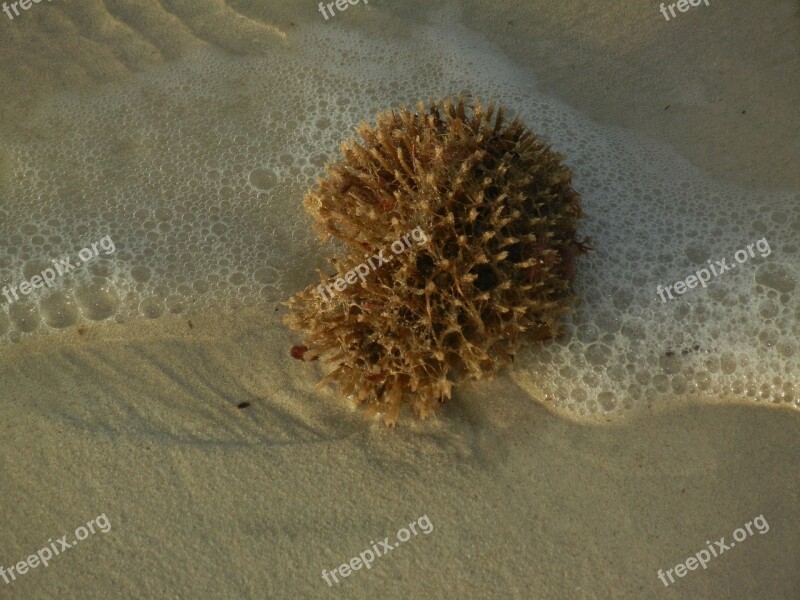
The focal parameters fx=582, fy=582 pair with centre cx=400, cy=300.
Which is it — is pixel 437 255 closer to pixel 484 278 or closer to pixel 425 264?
pixel 425 264

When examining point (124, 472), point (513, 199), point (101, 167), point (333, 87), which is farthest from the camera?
point (333, 87)

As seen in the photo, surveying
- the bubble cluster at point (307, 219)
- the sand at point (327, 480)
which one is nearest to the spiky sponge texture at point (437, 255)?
the sand at point (327, 480)

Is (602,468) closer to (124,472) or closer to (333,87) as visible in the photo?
(124,472)

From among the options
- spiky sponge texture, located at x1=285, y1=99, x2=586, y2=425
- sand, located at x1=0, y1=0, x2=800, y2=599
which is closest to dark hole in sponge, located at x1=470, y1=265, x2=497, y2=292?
spiky sponge texture, located at x1=285, y1=99, x2=586, y2=425

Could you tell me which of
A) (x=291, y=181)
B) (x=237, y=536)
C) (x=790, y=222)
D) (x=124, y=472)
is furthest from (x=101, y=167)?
(x=790, y=222)

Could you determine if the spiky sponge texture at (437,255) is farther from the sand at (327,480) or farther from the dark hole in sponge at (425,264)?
the sand at (327,480)

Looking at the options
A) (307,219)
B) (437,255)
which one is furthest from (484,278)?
(307,219)
